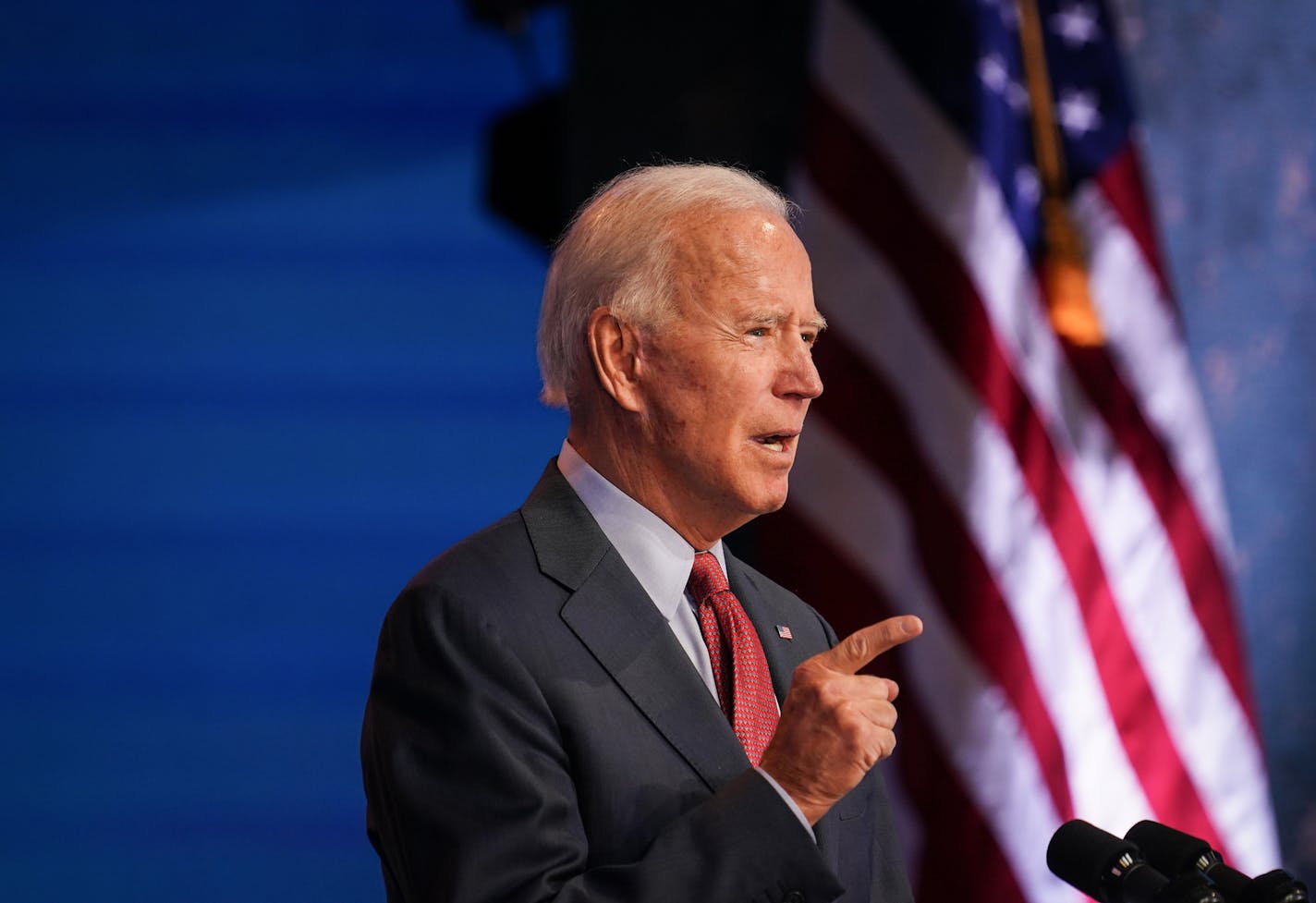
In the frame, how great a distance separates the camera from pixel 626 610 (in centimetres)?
147

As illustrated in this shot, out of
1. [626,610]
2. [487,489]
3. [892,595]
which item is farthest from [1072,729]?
[626,610]

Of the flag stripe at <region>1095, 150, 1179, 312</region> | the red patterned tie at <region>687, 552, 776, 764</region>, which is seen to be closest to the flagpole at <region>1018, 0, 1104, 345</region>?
the flag stripe at <region>1095, 150, 1179, 312</region>

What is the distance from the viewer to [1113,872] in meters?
1.24

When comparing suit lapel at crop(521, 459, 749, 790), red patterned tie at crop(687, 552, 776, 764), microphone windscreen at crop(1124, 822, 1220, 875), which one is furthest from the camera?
red patterned tie at crop(687, 552, 776, 764)

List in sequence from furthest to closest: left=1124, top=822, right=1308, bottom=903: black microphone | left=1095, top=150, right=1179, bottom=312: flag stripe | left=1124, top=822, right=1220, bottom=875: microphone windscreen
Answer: left=1095, top=150, right=1179, bottom=312: flag stripe → left=1124, top=822, right=1220, bottom=875: microphone windscreen → left=1124, top=822, right=1308, bottom=903: black microphone

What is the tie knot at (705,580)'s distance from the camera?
1582 mm

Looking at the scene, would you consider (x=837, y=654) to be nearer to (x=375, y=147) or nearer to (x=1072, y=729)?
(x=1072, y=729)

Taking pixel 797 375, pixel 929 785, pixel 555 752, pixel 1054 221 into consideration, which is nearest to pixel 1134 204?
pixel 1054 221

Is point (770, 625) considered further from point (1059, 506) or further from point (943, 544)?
point (1059, 506)

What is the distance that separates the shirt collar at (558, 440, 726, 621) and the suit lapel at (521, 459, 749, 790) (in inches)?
1.2

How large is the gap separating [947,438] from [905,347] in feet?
0.81

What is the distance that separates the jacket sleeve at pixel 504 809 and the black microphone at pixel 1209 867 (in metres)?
0.31

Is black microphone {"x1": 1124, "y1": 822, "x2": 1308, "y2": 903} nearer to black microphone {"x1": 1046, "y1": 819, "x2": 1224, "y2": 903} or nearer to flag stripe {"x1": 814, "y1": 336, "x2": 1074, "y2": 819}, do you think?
black microphone {"x1": 1046, "y1": 819, "x2": 1224, "y2": 903}

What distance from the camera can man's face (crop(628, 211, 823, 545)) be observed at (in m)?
1.55
